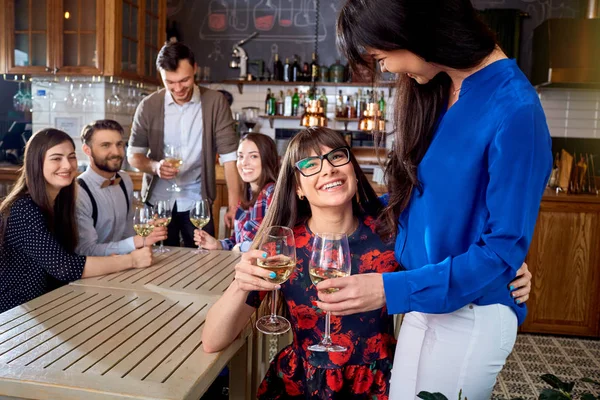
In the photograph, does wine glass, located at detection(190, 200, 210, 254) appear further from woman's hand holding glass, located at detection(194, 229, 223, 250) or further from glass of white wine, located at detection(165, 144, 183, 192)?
glass of white wine, located at detection(165, 144, 183, 192)

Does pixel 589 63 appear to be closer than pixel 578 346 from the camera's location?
No

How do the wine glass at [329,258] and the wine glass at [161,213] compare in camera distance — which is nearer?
the wine glass at [329,258]

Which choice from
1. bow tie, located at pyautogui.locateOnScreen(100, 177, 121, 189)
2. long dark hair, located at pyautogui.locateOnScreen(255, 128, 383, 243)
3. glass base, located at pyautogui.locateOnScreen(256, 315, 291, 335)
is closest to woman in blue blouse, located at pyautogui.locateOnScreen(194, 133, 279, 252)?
bow tie, located at pyautogui.locateOnScreen(100, 177, 121, 189)

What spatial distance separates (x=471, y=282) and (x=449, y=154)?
10.2 inches

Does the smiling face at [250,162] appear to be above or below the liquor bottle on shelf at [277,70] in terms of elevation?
below

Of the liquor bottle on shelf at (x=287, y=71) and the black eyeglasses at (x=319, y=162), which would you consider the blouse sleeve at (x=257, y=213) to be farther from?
the liquor bottle on shelf at (x=287, y=71)

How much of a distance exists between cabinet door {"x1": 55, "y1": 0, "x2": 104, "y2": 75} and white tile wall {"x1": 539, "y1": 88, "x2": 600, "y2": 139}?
4351 mm

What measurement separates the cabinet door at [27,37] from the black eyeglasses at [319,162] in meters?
4.14

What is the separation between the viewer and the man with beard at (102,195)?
2646 millimetres

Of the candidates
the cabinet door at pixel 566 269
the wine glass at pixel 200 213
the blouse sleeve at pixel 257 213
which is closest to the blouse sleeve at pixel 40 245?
the wine glass at pixel 200 213

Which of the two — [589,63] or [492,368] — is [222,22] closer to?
[589,63]

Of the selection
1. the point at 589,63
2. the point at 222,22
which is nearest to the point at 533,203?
the point at 589,63

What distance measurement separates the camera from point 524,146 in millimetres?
1035

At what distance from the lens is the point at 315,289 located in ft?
5.19
